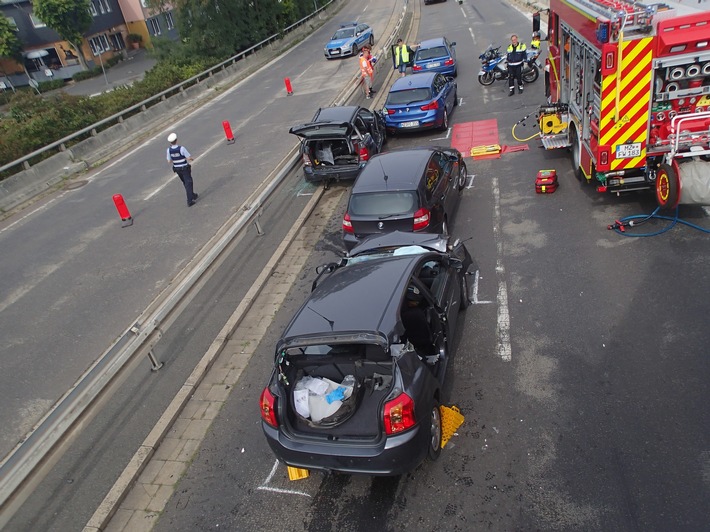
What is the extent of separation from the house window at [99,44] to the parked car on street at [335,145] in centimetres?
5128

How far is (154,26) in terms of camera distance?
200 ft

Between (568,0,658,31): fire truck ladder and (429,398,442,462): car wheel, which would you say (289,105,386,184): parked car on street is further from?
(429,398,442,462): car wheel

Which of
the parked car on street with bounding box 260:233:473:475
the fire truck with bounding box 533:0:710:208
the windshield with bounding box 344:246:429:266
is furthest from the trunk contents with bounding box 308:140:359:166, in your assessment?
the parked car on street with bounding box 260:233:473:475

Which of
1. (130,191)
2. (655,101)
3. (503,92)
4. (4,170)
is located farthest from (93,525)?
(503,92)

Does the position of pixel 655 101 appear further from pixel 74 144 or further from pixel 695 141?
pixel 74 144

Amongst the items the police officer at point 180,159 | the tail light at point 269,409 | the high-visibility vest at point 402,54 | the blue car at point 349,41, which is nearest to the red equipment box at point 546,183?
the tail light at point 269,409

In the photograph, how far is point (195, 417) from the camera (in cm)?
664

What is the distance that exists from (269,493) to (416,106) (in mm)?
12630

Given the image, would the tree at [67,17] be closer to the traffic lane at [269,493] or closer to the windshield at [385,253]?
the windshield at [385,253]

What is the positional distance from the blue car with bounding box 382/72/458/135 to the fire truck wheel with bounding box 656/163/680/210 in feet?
26.0

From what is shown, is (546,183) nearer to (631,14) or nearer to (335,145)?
(631,14)

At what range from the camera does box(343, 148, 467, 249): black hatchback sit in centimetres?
902

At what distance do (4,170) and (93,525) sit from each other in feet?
52.9

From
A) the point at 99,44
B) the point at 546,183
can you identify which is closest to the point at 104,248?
the point at 546,183
